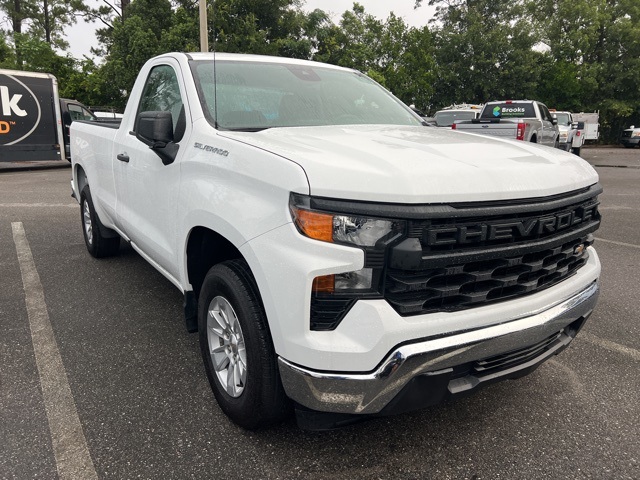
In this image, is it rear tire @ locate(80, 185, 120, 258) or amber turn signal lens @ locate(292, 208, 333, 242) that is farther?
rear tire @ locate(80, 185, 120, 258)

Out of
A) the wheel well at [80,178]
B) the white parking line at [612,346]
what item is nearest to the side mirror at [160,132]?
the wheel well at [80,178]

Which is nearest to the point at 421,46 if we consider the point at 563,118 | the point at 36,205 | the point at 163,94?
the point at 563,118

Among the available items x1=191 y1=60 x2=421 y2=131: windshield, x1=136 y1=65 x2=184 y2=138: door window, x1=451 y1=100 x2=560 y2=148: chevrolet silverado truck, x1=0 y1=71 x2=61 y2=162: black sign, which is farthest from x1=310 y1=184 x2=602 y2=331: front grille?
x1=0 y1=71 x2=61 y2=162: black sign

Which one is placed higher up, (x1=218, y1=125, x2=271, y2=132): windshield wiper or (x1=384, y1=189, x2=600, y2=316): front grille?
(x1=218, y1=125, x2=271, y2=132): windshield wiper

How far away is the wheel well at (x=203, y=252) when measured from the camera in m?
2.65

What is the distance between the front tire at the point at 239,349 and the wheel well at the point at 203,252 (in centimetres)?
19

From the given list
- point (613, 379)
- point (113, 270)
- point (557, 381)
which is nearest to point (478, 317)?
point (557, 381)

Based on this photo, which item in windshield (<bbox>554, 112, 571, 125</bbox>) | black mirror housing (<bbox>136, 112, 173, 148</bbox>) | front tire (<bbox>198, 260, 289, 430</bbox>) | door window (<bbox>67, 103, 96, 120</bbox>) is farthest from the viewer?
windshield (<bbox>554, 112, 571, 125</bbox>)

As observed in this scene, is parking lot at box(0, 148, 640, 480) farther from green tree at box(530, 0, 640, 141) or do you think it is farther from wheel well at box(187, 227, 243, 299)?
green tree at box(530, 0, 640, 141)

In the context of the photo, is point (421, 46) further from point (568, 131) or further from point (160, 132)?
point (160, 132)

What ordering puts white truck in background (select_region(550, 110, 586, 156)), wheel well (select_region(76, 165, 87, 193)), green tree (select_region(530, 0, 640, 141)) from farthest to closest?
green tree (select_region(530, 0, 640, 141)) < white truck in background (select_region(550, 110, 586, 156)) < wheel well (select_region(76, 165, 87, 193))

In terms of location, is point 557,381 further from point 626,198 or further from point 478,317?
point 626,198

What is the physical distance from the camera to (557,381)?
3051 millimetres

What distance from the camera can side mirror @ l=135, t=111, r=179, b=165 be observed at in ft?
9.17
